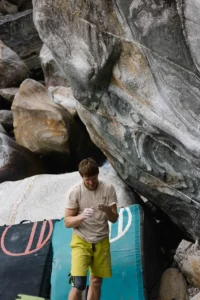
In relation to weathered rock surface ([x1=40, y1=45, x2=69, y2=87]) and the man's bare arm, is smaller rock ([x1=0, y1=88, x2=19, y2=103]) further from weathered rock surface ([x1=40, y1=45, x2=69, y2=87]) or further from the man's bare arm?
the man's bare arm

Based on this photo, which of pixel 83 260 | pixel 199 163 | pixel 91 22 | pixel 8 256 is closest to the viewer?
pixel 83 260

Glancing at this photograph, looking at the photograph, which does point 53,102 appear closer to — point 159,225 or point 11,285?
point 159,225

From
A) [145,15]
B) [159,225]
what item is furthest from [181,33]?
[159,225]

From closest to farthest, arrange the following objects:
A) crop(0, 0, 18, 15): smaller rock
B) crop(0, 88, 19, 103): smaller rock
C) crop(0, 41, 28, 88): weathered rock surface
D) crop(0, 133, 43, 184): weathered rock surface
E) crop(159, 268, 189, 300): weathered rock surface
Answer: crop(159, 268, 189, 300): weathered rock surface
crop(0, 133, 43, 184): weathered rock surface
crop(0, 88, 19, 103): smaller rock
crop(0, 41, 28, 88): weathered rock surface
crop(0, 0, 18, 15): smaller rock

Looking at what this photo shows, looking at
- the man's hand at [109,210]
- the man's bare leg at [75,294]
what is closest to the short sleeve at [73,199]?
Result: the man's hand at [109,210]

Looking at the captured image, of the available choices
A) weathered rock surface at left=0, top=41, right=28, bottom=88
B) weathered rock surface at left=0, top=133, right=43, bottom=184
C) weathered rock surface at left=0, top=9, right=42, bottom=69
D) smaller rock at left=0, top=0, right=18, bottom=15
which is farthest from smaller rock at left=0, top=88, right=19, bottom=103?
smaller rock at left=0, top=0, right=18, bottom=15

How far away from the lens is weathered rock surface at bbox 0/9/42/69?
13.2 meters

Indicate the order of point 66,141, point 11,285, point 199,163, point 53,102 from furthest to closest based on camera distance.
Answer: point 53,102 < point 66,141 < point 11,285 < point 199,163

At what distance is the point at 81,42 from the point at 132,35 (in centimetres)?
64

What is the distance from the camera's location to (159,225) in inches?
230

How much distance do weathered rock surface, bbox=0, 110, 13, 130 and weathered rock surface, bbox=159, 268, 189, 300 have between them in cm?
604

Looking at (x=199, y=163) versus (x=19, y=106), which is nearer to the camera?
(x=199, y=163)

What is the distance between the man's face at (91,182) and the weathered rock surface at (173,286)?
65.6 inches

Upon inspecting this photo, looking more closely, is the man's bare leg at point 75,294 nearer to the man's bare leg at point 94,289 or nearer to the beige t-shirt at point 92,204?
the man's bare leg at point 94,289
